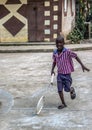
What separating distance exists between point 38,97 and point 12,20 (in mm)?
12146

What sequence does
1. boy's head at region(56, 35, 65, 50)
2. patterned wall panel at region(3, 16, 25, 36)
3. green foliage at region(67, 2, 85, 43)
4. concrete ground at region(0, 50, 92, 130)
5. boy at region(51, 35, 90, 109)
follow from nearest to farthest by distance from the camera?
concrete ground at region(0, 50, 92, 130) < boy's head at region(56, 35, 65, 50) < boy at region(51, 35, 90, 109) < patterned wall panel at region(3, 16, 25, 36) < green foliage at region(67, 2, 85, 43)

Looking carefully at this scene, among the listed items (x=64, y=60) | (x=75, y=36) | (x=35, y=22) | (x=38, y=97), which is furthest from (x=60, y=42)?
(x=75, y=36)

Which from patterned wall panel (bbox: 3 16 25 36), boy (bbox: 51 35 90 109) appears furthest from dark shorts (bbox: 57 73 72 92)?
patterned wall panel (bbox: 3 16 25 36)

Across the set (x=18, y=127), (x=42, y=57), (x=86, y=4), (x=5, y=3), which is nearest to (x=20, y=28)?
(x=5, y=3)

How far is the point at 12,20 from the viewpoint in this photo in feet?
67.0

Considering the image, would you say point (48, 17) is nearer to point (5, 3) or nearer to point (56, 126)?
point (5, 3)

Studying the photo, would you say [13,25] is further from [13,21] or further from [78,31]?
[78,31]

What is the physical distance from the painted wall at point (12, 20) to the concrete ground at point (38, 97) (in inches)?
258

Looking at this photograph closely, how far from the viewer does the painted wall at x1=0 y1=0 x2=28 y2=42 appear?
20.2 m

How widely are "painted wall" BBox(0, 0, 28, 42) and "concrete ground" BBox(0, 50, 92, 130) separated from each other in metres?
6.55

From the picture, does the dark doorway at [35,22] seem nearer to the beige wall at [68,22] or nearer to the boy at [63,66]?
the beige wall at [68,22]

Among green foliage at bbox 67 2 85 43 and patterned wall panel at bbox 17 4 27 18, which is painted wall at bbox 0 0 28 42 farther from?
green foliage at bbox 67 2 85 43

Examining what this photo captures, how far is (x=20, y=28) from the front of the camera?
66.7ft

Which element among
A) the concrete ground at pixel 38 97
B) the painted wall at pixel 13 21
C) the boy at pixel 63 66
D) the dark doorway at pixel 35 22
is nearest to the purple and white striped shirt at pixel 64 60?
the boy at pixel 63 66
